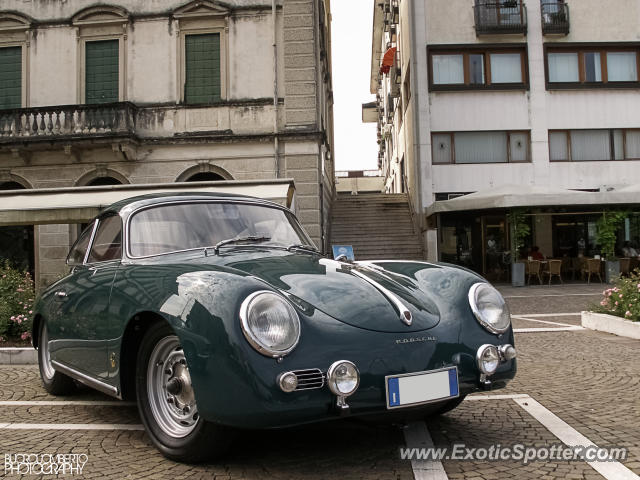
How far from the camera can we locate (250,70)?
16922 mm

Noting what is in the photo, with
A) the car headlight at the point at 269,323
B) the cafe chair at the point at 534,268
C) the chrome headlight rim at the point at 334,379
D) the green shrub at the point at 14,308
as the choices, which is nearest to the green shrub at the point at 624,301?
the chrome headlight rim at the point at 334,379

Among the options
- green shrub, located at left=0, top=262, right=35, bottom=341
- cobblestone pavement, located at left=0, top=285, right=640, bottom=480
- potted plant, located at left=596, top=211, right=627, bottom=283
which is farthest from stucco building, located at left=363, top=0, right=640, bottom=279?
cobblestone pavement, located at left=0, top=285, right=640, bottom=480

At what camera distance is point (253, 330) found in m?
2.60

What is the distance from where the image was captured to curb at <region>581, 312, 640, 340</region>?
283 inches

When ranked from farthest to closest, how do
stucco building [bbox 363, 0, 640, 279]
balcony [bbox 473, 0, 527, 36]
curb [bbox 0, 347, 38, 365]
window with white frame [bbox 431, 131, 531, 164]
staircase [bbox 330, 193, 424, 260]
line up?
1. window with white frame [bbox 431, 131, 531, 164]
2. stucco building [bbox 363, 0, 640, 279]
3. balcony [bbox 473, 0, 527, 36]
4. staircase [bbox 330, 193, 424, 260]
5. curb [bbox 0, 347, 38, 365]

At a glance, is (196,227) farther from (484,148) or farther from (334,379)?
(484,148)

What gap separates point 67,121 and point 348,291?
16.2 metres

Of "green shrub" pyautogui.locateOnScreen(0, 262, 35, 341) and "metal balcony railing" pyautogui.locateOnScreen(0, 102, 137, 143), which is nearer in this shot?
"green shrub" pyautogui.locateOnScreen(0, 262, 35, 341)

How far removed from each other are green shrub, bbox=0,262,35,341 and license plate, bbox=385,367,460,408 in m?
5.65

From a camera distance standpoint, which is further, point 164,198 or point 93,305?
point 164,198

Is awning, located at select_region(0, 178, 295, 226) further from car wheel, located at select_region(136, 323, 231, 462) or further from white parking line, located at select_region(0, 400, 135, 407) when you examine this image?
car wheel, located at select_region(136, 323, 231, 462)

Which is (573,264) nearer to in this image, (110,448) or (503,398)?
(503,398)

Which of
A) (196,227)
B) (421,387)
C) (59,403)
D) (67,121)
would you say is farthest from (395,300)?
(67,121)

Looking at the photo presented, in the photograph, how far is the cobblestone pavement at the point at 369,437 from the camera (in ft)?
9.36
